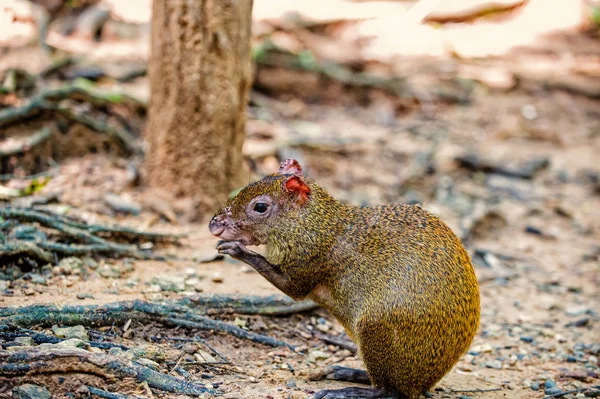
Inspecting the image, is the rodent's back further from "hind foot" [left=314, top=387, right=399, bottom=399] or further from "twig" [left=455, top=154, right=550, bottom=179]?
"twig" [left=455, top=154, right=550, bottom=179]

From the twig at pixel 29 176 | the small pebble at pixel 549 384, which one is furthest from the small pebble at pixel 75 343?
the small pebble at pixel 549 384

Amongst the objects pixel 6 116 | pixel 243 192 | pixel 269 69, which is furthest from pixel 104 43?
pixel 243 192

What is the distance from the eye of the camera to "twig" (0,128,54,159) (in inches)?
275

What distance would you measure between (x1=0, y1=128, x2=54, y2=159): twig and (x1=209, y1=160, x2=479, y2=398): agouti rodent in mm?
3054

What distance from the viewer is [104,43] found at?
1066 centimetres

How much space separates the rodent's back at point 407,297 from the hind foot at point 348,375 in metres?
0.36

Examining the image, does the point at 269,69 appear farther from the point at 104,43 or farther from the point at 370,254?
the point at 370,254

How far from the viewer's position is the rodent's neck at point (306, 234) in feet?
15.8

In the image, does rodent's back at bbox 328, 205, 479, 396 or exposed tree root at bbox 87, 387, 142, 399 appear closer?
exposed tree root at bbox 87, 387, 142, 399

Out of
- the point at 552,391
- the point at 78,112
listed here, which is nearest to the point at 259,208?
the point at 552,391

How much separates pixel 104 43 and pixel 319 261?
23.4 ft

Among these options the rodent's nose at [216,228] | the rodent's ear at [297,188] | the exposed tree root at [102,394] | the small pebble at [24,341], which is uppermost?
the rodent's ear at [297,188]

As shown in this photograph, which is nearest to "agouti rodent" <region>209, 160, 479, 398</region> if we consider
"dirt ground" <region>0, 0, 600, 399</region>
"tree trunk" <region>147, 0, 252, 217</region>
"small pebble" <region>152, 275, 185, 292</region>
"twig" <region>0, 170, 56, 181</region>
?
"dirt ground" <region>0, 0, 600, 399</region>

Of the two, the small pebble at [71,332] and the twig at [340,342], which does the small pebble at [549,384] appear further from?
the small pebble at [71,332]
